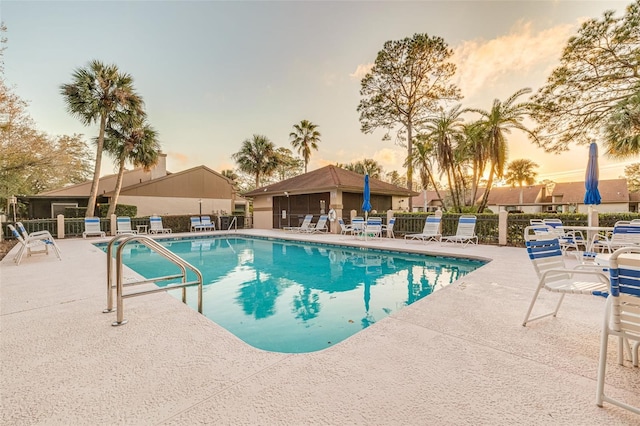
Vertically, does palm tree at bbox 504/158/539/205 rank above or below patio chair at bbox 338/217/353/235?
above


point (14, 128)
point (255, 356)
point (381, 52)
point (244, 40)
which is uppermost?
point (381, 52)

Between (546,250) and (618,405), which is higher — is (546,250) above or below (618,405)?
above

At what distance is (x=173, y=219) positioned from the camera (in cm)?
1870

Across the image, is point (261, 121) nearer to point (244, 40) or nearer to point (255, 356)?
point (244, 40)

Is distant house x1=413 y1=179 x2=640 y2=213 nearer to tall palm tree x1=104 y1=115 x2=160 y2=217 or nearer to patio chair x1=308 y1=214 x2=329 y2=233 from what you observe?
patio chair x1=308 y1=214 x2=329 y2=233

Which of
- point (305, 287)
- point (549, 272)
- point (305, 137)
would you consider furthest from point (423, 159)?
point (549, 272)

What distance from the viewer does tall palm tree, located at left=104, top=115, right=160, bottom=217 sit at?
1744cm

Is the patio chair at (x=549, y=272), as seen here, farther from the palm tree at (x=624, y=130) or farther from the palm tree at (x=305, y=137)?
the palm tree at (x=305, y=137)

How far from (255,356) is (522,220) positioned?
458 inches

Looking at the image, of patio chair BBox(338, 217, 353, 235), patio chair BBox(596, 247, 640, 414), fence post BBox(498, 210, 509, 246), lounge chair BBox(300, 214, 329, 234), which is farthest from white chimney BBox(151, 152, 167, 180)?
patio chair BBox(596, 247, 640, 414)

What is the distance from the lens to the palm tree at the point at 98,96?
15.6 m

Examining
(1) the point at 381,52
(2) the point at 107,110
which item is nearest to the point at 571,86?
(1) the point at 381,52

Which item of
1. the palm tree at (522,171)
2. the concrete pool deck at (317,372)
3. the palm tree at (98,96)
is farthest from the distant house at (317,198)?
the palm tree at (522,171)

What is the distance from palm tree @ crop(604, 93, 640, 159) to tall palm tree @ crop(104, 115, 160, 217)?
24435 millimetres
